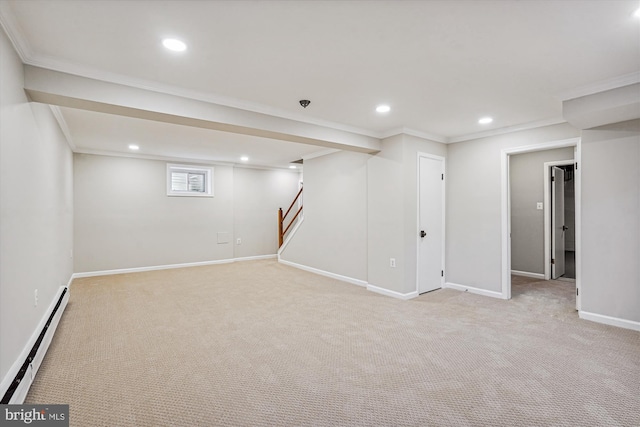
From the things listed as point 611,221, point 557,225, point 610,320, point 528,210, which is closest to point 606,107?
point 611,221

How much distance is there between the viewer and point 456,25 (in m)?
1.95

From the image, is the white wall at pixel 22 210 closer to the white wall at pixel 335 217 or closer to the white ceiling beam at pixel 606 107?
the white wall at pixel 335 217

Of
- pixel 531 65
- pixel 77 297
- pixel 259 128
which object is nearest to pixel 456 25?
pixel 531 65

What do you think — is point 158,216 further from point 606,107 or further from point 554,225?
point 554,225

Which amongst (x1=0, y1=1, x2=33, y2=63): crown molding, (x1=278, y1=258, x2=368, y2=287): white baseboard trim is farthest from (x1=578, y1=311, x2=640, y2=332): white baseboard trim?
(x1=0, y1=1, x2=33, y2=63): crown molding

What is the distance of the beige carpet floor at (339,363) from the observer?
2008mm

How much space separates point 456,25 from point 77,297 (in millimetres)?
5714

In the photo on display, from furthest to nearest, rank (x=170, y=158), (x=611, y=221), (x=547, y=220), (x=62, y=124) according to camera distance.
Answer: (x=170, y=158)
(x=547, y=220)
(x=62, y=124)
(x=611, y=221)

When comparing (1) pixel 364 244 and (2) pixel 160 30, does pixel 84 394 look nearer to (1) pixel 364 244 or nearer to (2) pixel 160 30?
(2) pixel 160 30

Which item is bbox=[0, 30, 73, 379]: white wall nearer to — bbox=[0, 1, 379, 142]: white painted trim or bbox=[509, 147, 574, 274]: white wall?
bbox=[0, 1, 379, 142]: white painted trim

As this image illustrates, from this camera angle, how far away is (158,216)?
22.3ft

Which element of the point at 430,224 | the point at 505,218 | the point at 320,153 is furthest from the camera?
the point at 320,153

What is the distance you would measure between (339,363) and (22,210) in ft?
9.00

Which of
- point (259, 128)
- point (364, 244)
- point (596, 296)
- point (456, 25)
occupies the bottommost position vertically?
point (596, 296)
